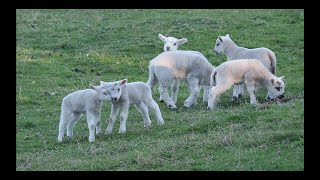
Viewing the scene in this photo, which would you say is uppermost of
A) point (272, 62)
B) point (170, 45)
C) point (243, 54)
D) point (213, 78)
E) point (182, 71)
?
point (170, 45)

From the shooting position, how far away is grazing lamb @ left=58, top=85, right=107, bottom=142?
45.1ft

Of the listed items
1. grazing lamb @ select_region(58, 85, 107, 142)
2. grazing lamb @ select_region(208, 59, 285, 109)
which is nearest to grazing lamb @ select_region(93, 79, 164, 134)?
grazing lamb @ select_region(58, 85, 107, 142)

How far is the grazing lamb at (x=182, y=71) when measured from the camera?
54.1 ft

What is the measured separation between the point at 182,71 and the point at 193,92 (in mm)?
509

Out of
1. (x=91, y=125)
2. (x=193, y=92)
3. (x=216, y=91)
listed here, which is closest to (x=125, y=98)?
(x=91, y=125)

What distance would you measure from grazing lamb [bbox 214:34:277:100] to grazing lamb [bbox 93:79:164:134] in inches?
106

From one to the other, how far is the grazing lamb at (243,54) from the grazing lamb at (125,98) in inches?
106

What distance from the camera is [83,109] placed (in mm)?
14031

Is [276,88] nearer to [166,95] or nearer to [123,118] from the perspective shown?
[166,95]

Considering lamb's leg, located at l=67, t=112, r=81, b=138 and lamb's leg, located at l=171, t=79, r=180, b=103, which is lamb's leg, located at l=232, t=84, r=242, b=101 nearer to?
lamb's leg, located at l=171, t=79, r=180, b=103

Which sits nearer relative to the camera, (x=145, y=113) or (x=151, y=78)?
(x=145, y=113)

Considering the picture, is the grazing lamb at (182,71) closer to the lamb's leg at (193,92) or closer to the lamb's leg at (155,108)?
the lamb's leg at (193,92)

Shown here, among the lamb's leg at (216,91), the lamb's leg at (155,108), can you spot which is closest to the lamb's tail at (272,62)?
the lamb's leg at (216,91)

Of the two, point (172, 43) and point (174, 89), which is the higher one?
point (172, 43)
